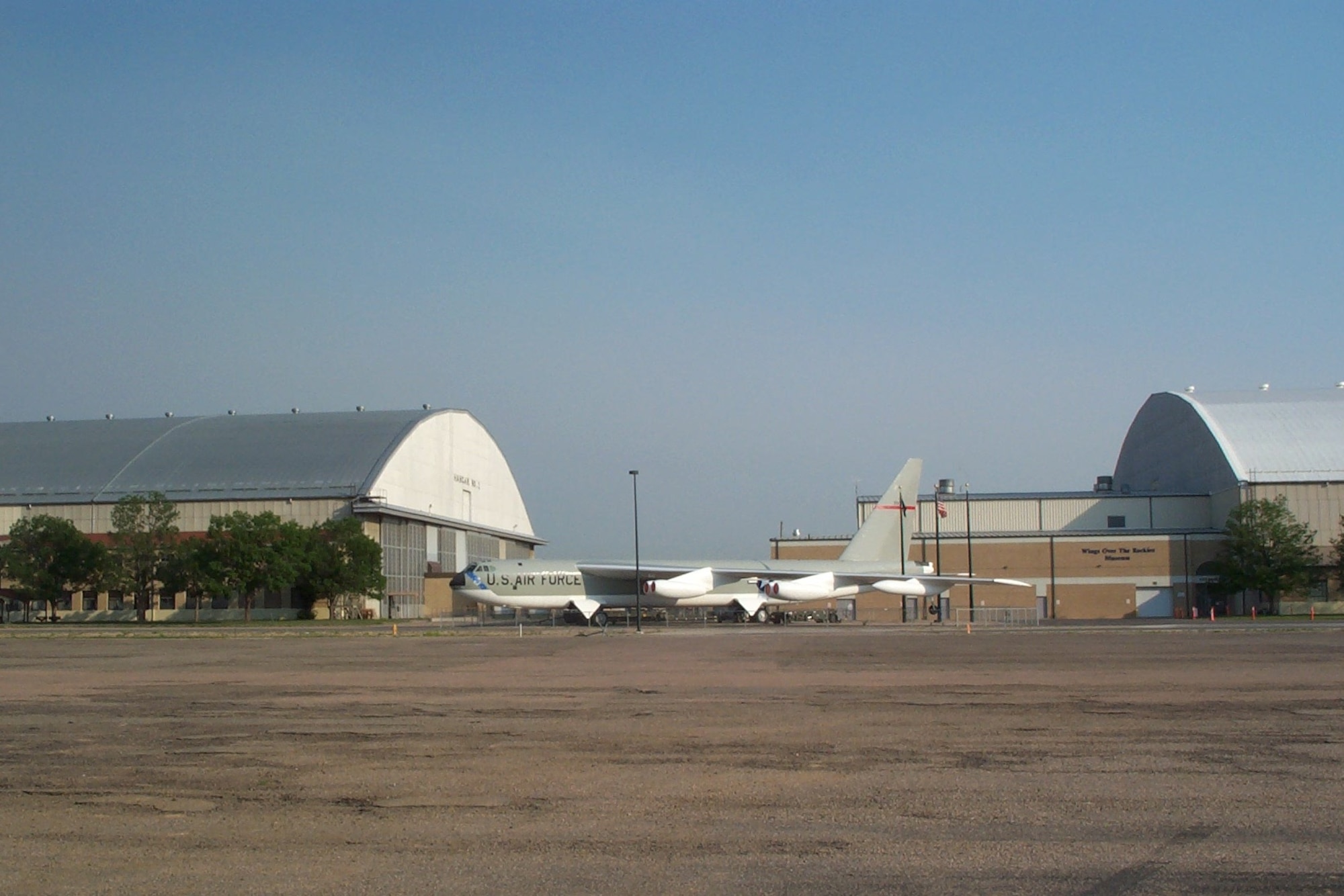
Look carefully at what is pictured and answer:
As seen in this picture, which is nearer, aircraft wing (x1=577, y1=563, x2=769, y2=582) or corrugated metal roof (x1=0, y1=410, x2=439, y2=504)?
aircraft wing (x1=577, y1=563, x2=769, y2=582)

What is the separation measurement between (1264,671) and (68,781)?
22895 millimetres

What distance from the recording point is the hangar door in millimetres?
76375

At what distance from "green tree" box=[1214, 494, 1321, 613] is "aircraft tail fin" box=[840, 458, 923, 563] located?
21.8m

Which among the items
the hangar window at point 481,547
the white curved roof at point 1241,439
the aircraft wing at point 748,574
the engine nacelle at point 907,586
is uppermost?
the white curved roof at point 1241,439

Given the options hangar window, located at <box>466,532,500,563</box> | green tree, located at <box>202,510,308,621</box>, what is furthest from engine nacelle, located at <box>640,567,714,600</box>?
hangar window, located at <box>466,532,500,563</box>

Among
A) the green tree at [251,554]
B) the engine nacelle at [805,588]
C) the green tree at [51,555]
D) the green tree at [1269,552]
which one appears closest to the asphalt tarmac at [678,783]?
the engine nacelle at [805,588]

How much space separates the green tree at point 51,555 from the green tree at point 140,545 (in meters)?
1.11

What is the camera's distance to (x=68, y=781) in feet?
38.4

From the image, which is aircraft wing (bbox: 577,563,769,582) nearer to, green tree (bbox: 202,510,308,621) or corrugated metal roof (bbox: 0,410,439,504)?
green tree (bbox: 202,510,308,621)

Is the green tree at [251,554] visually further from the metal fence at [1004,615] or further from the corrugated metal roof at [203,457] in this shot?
the metal fence at [1004,615]

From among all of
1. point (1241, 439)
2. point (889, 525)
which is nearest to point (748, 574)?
point (889, 525)

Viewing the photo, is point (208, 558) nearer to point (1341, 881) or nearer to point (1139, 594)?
point (1139, 594)

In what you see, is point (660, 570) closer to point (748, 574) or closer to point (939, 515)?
point (748, 574)

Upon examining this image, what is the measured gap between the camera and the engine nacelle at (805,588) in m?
60.6
